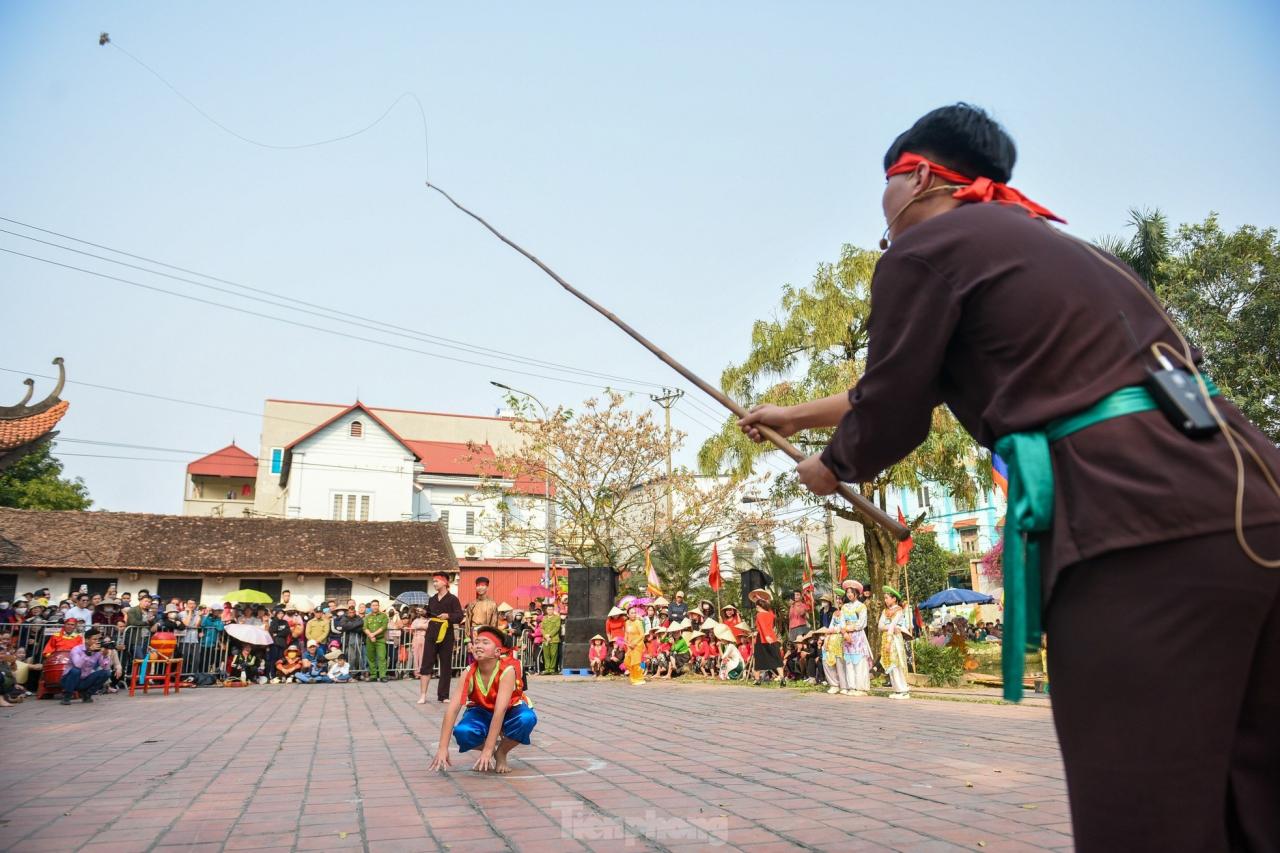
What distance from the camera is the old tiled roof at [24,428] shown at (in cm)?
1152

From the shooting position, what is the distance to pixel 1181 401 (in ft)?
4.81

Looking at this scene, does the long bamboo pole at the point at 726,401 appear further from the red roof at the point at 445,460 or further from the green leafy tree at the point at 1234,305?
the red roof at the point at 445,460

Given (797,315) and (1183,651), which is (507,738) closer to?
(1183,651)

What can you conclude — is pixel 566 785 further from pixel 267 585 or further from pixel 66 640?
pixel 267 585

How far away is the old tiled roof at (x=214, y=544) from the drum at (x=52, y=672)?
17.1 meters

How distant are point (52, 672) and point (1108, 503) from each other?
16438 millimetres

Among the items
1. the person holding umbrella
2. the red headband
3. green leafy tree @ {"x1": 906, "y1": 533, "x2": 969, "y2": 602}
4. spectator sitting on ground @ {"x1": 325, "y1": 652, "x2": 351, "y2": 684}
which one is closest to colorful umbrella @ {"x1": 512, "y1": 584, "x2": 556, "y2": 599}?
spectator sitting on ground @ {"x1": 325, "y1": 652, "x2": 351, "y2": 684}

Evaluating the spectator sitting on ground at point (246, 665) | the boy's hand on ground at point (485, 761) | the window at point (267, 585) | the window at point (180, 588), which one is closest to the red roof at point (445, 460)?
the window at point (267, 585)

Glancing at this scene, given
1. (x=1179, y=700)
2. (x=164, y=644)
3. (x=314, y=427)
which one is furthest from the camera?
(x=314, y=427)

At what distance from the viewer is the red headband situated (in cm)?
192

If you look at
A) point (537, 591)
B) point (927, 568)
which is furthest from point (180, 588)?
point (927, 568)

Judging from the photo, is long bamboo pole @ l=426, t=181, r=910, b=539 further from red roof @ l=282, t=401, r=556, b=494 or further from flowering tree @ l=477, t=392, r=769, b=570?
red roof @ l=282, t=401, r=556, b=494

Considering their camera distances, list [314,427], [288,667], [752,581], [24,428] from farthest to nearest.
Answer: [314,427]
[288,667]
[752,581]
[24,428]

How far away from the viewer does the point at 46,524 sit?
1227 inches
